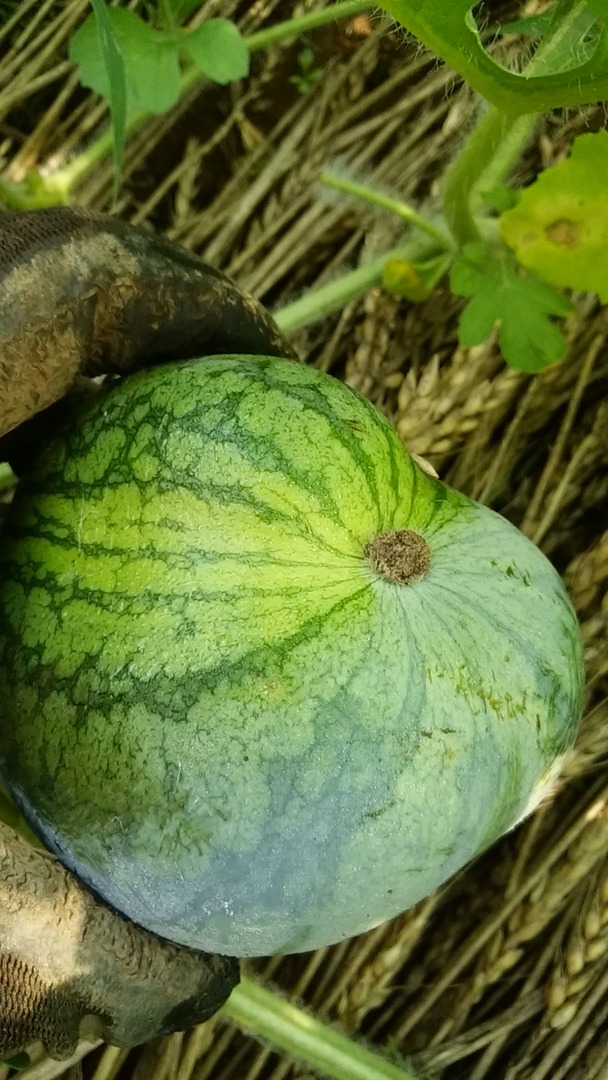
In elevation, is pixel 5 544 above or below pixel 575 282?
below

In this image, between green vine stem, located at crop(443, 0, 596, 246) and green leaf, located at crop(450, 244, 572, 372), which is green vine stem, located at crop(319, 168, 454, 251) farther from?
green leaf, located at crop(450, 244, 572, 372)

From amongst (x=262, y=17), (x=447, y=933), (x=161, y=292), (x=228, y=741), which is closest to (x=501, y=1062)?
(x=447, y=933)

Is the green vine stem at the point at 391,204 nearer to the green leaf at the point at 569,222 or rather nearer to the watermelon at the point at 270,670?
the green leaf at the point at 569,222

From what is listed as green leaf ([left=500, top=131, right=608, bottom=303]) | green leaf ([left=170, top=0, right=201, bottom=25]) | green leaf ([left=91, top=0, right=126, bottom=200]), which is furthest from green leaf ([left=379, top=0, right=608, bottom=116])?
green leaf ([left=170, top=0, right=201, bottom=25])

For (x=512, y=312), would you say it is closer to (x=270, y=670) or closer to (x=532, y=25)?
(x=532, y=25)

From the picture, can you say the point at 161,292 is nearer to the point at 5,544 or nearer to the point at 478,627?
the point at 5,544
